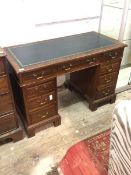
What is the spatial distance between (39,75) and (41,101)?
11.0 inches

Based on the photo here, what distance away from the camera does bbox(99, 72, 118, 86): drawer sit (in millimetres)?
2034

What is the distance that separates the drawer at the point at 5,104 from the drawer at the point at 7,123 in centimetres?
6

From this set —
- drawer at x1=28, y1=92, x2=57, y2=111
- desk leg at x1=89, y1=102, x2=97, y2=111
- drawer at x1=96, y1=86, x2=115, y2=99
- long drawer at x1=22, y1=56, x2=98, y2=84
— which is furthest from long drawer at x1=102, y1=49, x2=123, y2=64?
drawer at x1=28, y1=92, x2=57, y2=111

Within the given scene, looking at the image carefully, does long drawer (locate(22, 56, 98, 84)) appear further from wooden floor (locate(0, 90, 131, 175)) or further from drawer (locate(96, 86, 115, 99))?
wooden floor (locate(0, 90, 131, 175))

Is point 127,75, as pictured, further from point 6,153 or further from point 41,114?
point 6,153

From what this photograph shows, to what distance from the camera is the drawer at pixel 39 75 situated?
1519 mm

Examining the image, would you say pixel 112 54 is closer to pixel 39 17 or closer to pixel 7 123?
pixel 39 17

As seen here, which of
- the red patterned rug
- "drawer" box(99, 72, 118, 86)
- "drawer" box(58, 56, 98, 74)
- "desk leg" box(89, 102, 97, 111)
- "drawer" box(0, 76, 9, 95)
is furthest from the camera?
"desk leg" box(89, 102, 97, 111)

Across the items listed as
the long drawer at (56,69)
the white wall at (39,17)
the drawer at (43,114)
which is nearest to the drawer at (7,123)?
the drawer at (43,114)

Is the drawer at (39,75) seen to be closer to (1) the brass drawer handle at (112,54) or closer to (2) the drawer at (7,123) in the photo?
(2) the drawer at (7,123)

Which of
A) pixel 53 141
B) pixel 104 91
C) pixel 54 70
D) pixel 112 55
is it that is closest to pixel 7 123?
pixel 53 141

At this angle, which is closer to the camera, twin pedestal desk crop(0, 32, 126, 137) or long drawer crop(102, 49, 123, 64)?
twin pedestal desk crop(0, 32, 126, 137)

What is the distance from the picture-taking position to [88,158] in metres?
1.66

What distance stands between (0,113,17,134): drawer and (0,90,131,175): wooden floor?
0.19 metres
